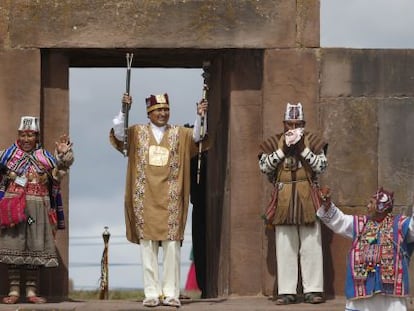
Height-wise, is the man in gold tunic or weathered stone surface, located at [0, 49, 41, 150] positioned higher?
weathered stone surface, located at [0, 49, 41, 150]

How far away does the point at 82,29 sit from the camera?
18062 millimetres

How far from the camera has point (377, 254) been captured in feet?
54.1

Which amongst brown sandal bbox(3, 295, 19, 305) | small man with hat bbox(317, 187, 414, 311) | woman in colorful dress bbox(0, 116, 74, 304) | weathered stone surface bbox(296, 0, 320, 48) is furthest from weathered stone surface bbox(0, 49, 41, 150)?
small man with hat bbox(317, 187, 414, 311)

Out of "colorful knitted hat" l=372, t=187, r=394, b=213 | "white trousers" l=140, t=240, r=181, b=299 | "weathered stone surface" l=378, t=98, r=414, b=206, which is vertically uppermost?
"weathered stone surface" l=378, t=98, r=414, b=206

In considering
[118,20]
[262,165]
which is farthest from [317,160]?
[118,20]

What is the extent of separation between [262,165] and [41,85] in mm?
2279

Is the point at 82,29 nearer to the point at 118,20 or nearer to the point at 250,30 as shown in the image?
the point at 118,20

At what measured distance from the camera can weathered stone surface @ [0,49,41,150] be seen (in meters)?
18.0

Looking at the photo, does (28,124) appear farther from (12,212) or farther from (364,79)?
(364,79)

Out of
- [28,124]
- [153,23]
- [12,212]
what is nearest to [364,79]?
[153,23]

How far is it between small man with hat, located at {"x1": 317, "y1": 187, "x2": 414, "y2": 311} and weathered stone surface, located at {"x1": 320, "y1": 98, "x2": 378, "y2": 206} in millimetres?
1230

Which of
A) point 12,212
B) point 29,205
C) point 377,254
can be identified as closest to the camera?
point 377,254

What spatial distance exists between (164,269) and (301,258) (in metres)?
1.24

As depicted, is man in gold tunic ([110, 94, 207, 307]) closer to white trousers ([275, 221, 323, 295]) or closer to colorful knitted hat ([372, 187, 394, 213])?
white trousers ([275, 221, 323, 295])
